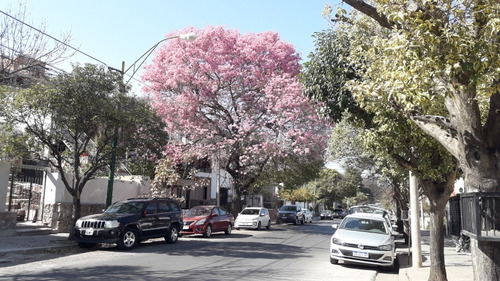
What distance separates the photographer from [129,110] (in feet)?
47.7

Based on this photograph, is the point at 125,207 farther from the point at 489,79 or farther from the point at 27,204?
the point at 489,79

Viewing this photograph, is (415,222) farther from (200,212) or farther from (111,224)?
(200,212)

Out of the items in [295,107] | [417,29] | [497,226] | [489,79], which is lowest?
[497,226]

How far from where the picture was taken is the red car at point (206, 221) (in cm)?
1872

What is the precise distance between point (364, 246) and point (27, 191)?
14856 mm

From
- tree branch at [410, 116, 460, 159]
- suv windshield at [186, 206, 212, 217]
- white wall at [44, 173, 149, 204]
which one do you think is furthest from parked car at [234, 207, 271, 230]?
tree branch at [410, 116, 460, 159]

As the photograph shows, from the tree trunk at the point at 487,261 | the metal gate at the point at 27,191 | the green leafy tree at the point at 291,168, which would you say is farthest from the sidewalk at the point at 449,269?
the metal gate at the point at 27,191

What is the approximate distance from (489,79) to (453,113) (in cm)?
62

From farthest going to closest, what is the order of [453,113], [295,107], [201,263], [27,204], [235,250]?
[295,107] → [27,204] → [235,250] → [201,263] → [453,113]

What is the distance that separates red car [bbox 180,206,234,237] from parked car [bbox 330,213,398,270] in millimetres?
7672

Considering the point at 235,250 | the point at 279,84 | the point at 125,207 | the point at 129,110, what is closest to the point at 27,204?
the point at 125,207

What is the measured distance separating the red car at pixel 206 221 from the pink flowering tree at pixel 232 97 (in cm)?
363

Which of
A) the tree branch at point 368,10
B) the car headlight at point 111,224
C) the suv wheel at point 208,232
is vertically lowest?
the suv wheel at point 208,232

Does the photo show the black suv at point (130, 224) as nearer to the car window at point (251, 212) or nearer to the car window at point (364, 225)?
the car window at point (364, 225)
